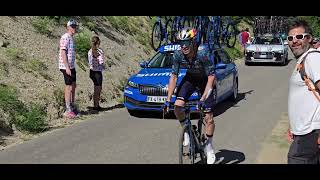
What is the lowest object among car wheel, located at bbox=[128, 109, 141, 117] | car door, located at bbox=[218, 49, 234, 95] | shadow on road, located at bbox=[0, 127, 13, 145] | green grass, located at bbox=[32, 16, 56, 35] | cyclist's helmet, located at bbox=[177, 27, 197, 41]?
shadow on road, located at bbox=[0, 127, 13, 145]

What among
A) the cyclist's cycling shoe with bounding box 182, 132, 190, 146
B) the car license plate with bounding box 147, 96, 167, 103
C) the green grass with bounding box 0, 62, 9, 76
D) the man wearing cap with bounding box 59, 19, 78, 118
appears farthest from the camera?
the green grass with bounding box 0, 62, 9, 76

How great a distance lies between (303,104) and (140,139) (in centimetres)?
460

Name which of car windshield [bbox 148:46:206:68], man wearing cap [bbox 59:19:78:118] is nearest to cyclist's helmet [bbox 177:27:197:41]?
man wearing cap [bbox 59:19:78:118]

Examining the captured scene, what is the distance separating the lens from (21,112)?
9.71 m

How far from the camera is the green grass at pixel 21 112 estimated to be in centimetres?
906

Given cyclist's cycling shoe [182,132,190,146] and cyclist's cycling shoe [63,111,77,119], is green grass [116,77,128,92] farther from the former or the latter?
cyclist's cycling shoe [182,132,190,146]

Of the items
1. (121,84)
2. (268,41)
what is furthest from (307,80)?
(268,41)

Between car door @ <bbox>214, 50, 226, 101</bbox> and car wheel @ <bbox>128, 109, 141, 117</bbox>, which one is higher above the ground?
car door @ <bbox>214, 50, 226, 101</bbox>

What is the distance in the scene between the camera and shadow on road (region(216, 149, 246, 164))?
6968 millimetres

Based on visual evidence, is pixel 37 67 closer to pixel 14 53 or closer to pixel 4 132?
pixel 14 53

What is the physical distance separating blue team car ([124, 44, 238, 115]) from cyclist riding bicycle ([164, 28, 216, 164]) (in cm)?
279

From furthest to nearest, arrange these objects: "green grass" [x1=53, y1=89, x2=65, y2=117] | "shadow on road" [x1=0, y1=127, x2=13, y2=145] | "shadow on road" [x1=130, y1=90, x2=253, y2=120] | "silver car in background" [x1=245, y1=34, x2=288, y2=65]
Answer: "silver car in background" [x1=245, y1=34, x2=288, y2=65]
"green grass" [x1=53, y1=89, x2=65, y2=117]
"shadow on road" [x1=130, y1=90, x2=253, y2=120]
"shadow on road" [x1=0, y1=127, x2=13, y2=145]
